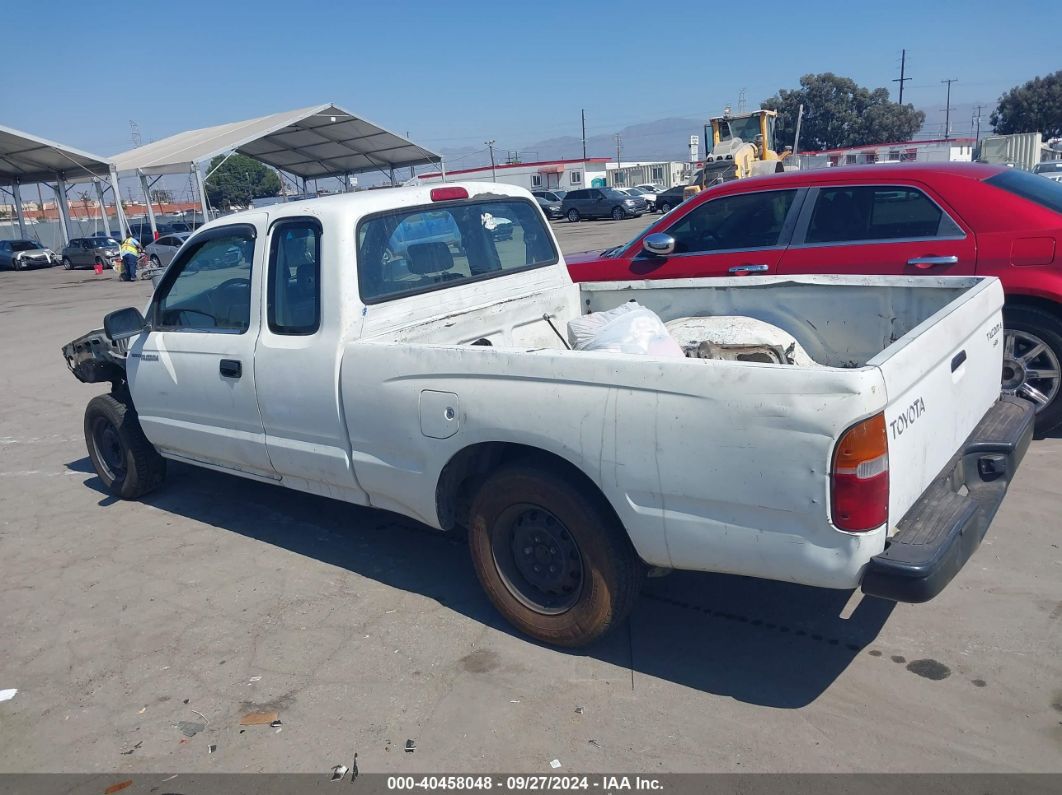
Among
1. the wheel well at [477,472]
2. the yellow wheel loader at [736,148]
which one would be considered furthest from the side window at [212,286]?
the yellow wheel loader at [736,148]

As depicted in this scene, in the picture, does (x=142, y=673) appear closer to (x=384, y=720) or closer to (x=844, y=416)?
(x=384, y=720)

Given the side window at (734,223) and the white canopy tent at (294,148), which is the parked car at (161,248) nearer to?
the white canopy tent at (294,148)

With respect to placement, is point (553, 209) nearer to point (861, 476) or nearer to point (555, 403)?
point (555, 403)

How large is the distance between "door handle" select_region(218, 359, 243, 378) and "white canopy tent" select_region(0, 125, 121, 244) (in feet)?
99.0

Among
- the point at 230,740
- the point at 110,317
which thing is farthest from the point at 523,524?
the point at 110,317

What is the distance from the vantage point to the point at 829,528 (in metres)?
2.69

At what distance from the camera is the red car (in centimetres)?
518

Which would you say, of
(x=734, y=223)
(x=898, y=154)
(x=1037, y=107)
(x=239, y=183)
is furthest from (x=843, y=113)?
(x=734, y=223)

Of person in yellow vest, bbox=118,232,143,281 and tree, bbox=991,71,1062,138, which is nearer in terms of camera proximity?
person in yellow vest, bbox=118,232,143,281

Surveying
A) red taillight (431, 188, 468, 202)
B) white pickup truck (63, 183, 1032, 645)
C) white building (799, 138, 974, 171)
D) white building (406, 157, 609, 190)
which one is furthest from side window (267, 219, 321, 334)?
white building (406, 157, 609, 190)

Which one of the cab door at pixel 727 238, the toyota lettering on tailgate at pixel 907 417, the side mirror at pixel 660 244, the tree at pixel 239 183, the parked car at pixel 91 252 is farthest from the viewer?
the tree at pixel 239 183

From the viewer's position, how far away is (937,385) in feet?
10.1

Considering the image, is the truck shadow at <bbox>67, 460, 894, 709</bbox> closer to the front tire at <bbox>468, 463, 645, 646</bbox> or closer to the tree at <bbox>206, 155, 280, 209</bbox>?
the front tire at <bbox>468, 463, 645, 646</bbox>

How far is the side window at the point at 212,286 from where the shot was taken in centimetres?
462
